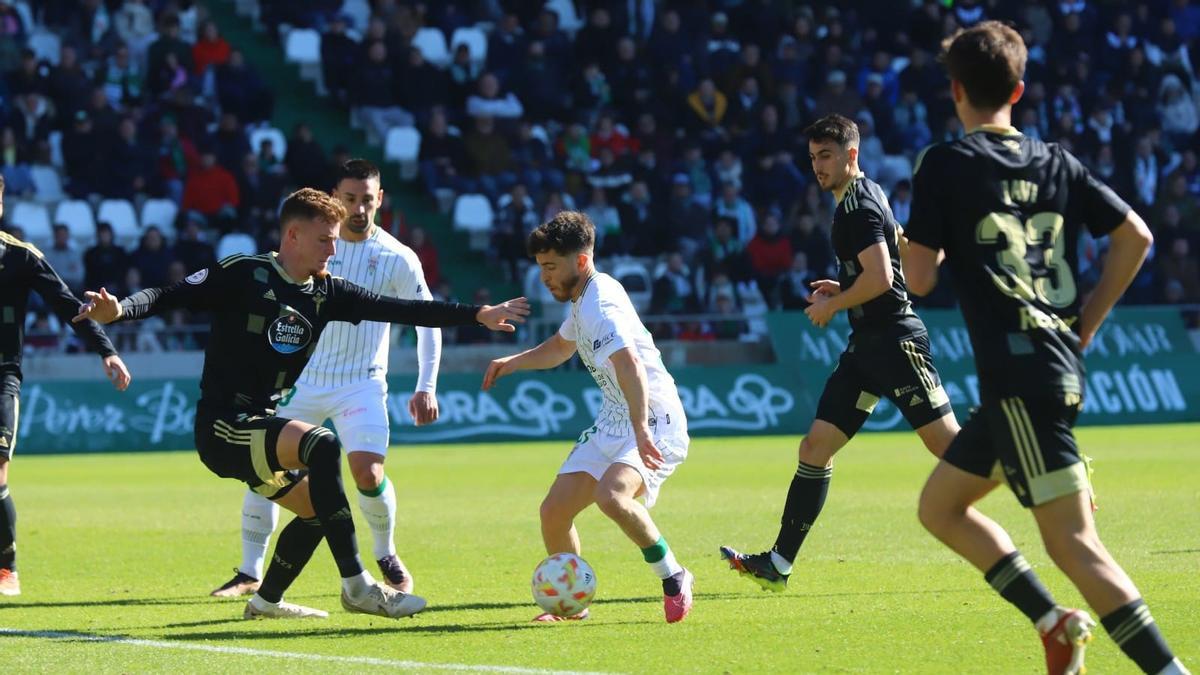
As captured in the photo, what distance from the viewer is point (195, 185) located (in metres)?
24.9

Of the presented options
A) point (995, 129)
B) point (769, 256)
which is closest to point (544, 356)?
point (995, 129)

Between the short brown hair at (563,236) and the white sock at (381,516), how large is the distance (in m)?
1.98

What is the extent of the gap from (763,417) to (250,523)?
47.9 ft

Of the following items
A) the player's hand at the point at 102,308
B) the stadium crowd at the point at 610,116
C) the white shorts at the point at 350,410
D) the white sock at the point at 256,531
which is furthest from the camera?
the stadium crowd at the point at 610,116

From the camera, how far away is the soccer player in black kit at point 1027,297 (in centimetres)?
529

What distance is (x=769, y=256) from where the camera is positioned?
25672 mm

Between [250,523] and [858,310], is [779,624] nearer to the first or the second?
[858,310]

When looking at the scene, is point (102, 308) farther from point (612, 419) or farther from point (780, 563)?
point (780, 563)

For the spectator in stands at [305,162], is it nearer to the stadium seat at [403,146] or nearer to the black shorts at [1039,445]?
the stadium seat at [403,146]

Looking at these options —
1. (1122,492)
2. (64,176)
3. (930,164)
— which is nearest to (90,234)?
(64,176)

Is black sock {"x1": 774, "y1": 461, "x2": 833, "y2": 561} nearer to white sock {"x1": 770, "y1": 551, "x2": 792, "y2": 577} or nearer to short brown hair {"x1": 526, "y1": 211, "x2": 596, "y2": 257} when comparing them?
white sock {"x1": 770, "y1": 551, "x2": 792, "y2": 577}

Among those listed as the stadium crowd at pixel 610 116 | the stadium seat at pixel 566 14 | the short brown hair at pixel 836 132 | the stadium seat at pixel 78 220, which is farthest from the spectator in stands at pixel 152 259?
the short brown hair at pixel 836 132

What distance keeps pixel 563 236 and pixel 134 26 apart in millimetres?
21187

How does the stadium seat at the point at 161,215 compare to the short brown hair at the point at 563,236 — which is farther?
the stadium seat at the point at 161,215
